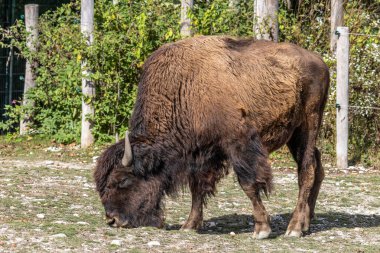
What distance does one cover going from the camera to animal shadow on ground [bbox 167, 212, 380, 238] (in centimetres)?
918

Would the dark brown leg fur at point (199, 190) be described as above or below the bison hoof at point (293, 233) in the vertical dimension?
above

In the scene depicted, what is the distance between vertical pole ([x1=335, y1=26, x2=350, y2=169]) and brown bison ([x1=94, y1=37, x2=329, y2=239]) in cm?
461

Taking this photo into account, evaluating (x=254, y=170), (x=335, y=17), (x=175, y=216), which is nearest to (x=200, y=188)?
(x=254, y=170)

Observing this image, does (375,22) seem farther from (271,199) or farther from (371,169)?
(271,199)

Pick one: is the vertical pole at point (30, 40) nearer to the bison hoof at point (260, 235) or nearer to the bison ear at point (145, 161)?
the bison ear at point (145, 161)

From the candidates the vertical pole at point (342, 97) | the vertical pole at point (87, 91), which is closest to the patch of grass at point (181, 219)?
the vertical pole at point (342, 97)

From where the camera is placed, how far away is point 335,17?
590 inches

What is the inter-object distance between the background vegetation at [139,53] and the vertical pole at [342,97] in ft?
1.78

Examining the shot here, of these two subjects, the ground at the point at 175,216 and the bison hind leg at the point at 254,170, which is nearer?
the ground at the point at 175,216

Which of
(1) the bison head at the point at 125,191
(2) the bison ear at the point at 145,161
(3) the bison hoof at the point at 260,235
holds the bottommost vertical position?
(3) the bison hoof at the point at 260,235

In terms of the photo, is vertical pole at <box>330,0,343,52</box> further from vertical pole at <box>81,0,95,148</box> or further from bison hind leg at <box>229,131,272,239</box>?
bison hind leg at <box>229,131,272,239</box>

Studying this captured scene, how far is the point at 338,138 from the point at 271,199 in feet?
9.88

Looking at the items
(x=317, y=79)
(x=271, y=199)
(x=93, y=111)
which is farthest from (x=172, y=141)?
(x=93, y=111)

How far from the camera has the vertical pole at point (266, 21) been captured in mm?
14148
